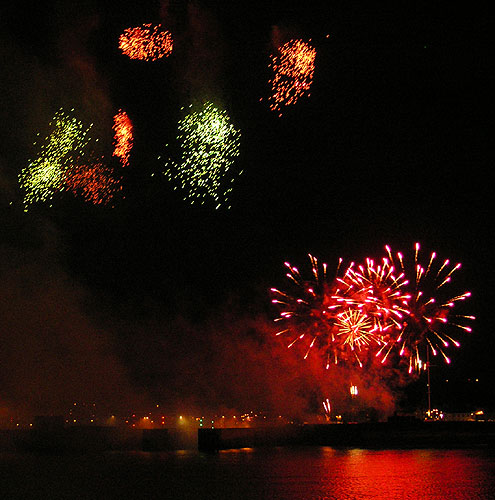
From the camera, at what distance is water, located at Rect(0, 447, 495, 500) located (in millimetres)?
8109

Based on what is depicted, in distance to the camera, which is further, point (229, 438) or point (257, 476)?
point (229, 438)

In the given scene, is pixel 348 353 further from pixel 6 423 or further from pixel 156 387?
pixel 6 423

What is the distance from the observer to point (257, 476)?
9953 mm

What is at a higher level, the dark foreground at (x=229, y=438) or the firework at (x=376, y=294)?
the firework at (x=376, y=294)

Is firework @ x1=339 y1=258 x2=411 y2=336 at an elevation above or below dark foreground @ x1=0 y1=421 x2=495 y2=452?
above

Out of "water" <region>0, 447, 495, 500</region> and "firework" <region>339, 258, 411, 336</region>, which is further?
"firework" <region>339, 258, 411, 336</region>

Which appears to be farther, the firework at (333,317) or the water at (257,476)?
the firework at (333,317)

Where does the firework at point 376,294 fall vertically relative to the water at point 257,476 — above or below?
above

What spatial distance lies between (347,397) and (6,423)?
1204cm

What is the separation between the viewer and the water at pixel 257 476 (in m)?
8.11

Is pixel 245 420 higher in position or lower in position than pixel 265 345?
lower

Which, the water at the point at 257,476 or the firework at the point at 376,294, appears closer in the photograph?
the water at the point at 257,476

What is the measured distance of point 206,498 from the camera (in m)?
7.75

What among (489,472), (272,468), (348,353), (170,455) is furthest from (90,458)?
(348,353)
